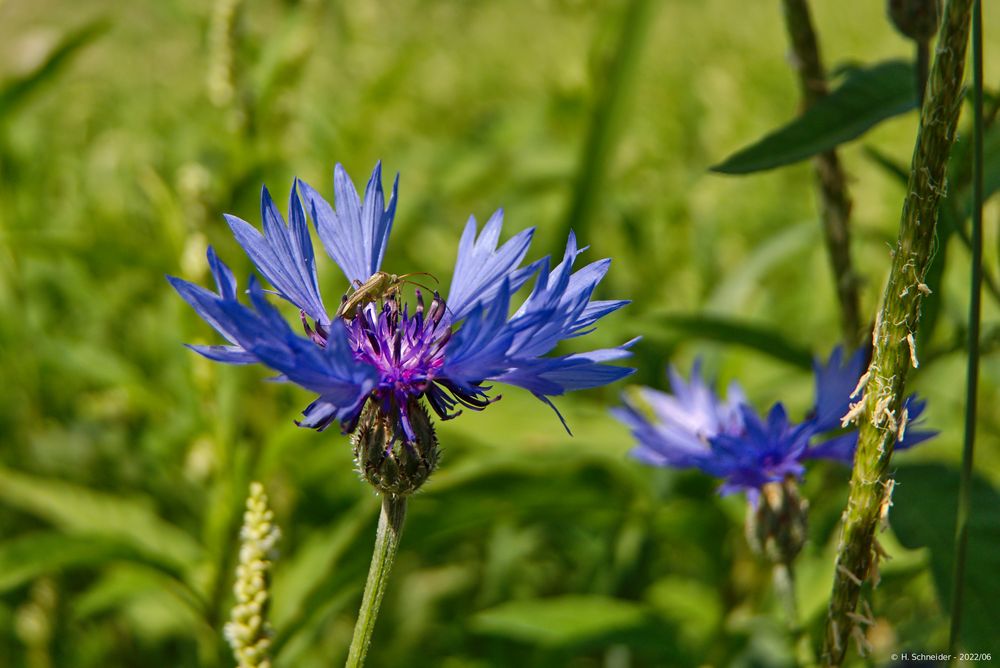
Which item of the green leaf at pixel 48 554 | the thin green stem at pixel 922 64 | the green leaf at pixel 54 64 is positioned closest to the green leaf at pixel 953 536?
the thin green stem at pixel 922 64

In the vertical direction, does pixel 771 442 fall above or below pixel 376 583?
above

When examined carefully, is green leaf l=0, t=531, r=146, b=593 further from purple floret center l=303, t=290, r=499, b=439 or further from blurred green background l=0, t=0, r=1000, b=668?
purple floret center l=303, t=290, r=499, b=439

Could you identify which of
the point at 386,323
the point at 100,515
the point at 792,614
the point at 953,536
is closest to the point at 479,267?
the point at 386,323

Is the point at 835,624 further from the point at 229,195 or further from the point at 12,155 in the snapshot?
the point at 12,155

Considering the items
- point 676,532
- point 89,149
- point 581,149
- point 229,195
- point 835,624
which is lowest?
point 835,624

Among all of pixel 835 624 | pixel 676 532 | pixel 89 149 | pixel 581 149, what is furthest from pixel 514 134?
pixel 835 624

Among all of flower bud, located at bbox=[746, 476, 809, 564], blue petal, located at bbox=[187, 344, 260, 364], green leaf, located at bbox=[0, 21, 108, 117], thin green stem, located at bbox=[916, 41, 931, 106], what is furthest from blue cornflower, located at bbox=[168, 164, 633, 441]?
green leaf, located at bbox=[0, 21, 108, 117]

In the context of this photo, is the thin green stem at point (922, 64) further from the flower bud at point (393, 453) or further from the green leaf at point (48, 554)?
the green leaf at point (48, 554)

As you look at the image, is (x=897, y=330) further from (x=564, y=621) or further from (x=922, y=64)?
(x=564, y=621)
